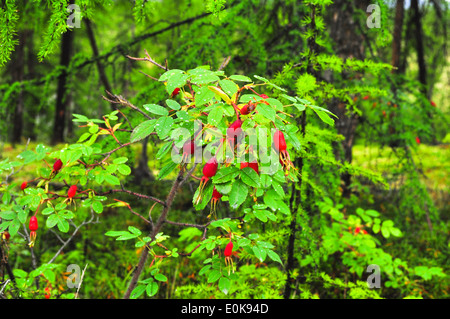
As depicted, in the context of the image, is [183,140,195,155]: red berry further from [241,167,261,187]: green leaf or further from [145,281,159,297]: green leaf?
[145,281,159,297]: green leaf

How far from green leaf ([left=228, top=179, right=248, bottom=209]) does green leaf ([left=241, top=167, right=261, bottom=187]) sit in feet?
0.12

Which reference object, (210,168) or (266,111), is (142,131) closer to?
(210,168)

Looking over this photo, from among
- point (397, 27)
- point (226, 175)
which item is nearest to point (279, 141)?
point (226, 175)

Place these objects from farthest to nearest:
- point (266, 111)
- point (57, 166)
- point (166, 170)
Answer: point (57, 166) → point (166, 170) → point (266, 111)

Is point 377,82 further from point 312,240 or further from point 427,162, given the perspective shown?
point 427,162

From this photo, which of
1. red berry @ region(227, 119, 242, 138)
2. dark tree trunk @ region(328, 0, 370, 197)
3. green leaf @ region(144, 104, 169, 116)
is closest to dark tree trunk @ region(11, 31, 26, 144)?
dark tree trunk @ region(328, 0, 370, 197)

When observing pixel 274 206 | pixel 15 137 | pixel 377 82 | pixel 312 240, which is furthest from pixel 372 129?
pixel 15 137

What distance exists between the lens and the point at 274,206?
1282mm

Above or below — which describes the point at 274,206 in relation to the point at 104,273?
above

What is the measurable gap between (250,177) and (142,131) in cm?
46

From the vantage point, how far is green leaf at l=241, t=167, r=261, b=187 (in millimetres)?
1137

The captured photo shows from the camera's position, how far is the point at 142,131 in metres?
1.27
